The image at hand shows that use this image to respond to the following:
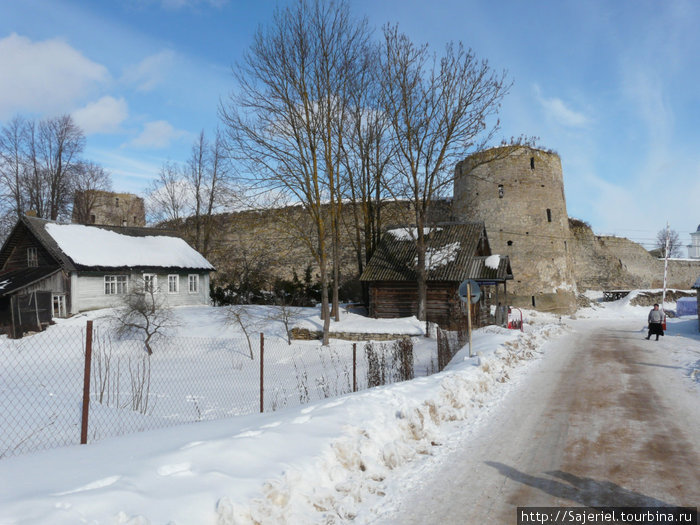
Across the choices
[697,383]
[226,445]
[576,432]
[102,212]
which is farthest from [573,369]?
[102,212]

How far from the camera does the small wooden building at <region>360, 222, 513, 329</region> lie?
23.8m

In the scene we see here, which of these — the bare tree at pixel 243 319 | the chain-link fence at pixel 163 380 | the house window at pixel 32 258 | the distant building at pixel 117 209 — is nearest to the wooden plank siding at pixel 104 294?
the chain-link fence at pixel 163 380

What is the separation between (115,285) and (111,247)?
247 centimetres

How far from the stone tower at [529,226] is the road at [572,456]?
25.0 metres

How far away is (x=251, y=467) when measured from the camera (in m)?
4.62

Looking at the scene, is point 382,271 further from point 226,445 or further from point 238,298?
point 226,445

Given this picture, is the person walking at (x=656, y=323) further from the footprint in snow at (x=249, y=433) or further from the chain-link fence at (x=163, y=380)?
the footprint in snow at (x=249, y=433)

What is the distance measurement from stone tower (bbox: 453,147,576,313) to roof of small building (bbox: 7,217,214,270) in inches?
861

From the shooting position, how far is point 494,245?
35.9 meters

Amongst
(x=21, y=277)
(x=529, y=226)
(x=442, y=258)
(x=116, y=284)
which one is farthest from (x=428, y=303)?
(x=21, y=277)

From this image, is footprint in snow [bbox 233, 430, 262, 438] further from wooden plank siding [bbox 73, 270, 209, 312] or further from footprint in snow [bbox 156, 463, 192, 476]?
wooden plank siding [bbox 73, 270, 209, 312]

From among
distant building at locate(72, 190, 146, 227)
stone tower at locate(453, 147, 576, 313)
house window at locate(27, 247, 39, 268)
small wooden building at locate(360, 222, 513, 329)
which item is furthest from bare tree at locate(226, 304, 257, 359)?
distant building at locate(72, 190, 146, 227)

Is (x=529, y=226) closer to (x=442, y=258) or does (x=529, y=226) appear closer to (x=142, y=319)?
(x=442, y=258)

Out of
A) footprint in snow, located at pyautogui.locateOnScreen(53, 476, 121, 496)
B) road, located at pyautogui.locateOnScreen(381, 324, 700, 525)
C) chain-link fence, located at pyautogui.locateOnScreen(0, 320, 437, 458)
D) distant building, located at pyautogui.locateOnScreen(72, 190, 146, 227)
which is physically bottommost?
chain-link fence, located at pyautogui.locateOnScreen(0, 320, 437, 458)
